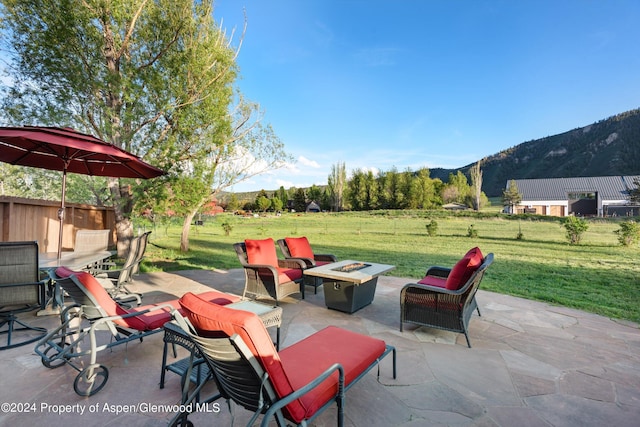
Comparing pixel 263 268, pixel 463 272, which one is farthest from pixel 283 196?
pixel 463 272

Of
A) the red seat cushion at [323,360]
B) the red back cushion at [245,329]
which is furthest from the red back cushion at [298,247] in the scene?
the red back cushion at [245,329]

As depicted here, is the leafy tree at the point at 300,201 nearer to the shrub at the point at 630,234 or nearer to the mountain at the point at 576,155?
the mountain at the point at 576,155

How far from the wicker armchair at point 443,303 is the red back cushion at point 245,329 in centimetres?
228

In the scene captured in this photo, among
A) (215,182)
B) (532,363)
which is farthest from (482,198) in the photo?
(532,363)

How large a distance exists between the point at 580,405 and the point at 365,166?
4242cm

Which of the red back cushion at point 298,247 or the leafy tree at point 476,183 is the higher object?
the leafy tree at point 476,183

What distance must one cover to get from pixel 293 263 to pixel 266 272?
68cm

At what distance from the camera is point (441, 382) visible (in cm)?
242

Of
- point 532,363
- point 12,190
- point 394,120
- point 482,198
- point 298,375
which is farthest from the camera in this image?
point 482,198

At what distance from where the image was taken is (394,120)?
17.7 m

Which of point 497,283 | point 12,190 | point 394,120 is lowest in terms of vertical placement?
point 497,283

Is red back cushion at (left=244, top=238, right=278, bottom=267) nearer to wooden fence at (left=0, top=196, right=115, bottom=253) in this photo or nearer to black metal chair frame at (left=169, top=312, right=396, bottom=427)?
black metal chair frame at (left=169, top=312, right=396, bottom=427)

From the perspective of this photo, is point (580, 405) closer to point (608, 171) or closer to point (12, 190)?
point (12, 190)

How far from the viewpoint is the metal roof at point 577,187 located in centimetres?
3778
